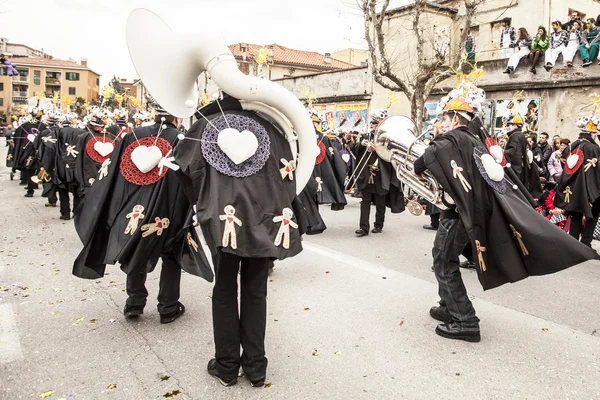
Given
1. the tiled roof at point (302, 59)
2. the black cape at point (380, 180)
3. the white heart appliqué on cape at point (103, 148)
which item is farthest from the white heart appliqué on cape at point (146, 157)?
the tiled roof at point (302, 59)

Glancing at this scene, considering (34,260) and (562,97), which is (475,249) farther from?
(562,97)

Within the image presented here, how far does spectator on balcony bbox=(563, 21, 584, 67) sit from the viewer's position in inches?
561

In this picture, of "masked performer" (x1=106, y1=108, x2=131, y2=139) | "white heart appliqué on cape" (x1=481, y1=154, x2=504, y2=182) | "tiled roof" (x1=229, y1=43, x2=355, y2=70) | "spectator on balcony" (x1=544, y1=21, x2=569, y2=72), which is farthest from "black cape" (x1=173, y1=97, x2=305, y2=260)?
"tiled roof" (x1=229, y1=43, x2=355, y2=70)

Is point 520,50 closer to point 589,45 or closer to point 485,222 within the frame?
point 589,45

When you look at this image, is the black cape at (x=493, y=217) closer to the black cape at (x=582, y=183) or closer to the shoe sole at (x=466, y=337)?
the shoe sole at (x=466, y=337)

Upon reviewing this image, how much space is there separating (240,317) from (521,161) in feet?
22.1

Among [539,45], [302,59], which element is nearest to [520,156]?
[539,45]

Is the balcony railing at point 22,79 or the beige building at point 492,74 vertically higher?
the balcony railing at point 22,79

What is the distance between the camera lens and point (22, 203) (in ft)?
38.0

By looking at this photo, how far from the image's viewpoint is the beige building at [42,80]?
86.1 m

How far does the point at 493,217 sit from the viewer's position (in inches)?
150

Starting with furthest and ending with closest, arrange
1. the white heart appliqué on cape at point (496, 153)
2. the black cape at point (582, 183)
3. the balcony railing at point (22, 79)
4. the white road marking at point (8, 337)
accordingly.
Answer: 1. the balcony railing at point (22, 79)
2. the black cape at point (582, 183)
3. the white heart appliqué on cape at point (496, 153)
4. the white road marking at point (8, 337)

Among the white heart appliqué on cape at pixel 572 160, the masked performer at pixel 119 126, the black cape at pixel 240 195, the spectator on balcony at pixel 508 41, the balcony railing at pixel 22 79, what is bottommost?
the black cape at pixel 240 195

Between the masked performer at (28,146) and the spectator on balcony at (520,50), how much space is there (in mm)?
14287
